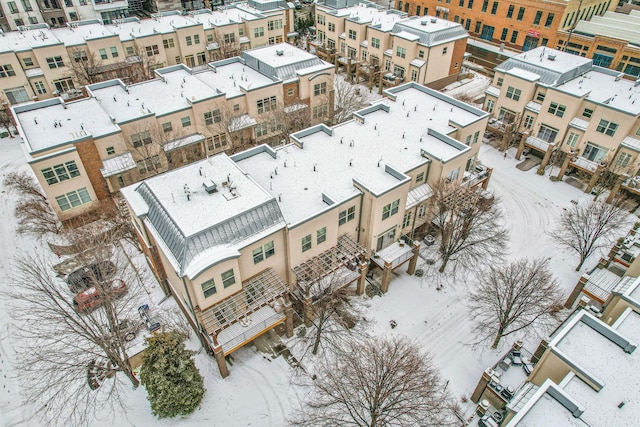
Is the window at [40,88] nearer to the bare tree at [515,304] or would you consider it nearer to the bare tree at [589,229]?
the bare tree at [515,304]

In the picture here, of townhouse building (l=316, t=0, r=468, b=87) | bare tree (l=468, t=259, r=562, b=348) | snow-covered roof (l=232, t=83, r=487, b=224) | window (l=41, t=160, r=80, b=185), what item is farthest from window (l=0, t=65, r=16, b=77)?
bare tree (l=468, t=259, r=562, b=348)

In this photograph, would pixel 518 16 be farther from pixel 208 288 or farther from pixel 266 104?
pixel 208 288

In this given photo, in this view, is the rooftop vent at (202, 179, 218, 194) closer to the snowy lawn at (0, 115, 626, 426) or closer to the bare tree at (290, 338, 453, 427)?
the snowy lawn at (0, 115, 626, 426)

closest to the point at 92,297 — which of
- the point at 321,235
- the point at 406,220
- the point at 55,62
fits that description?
the point at 321,235

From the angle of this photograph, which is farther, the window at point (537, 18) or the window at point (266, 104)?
the window at point (537, 18)

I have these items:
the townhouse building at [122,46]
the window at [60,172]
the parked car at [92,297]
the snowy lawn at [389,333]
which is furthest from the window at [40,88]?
the parked car at [92,297]

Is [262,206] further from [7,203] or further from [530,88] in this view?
[530,88]
